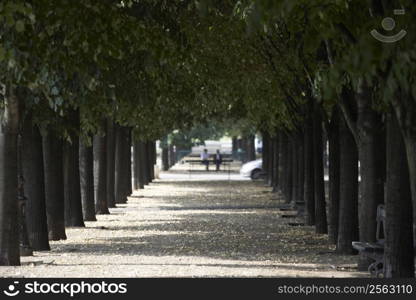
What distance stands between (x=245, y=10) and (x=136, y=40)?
59.4 inches

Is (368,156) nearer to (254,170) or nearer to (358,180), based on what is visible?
(358,180)

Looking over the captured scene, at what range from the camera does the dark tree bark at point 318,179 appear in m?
25.5

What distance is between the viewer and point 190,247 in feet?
72.3

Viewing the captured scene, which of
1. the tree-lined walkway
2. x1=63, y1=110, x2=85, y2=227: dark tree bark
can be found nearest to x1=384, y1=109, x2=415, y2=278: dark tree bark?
the tree-lined walkway

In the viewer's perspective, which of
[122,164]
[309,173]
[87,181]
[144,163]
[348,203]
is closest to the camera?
[348,203]

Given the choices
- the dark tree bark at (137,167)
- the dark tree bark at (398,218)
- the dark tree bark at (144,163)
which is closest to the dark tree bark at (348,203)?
the dark tree bark at (398,218)

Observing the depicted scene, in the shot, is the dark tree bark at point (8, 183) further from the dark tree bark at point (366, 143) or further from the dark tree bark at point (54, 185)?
the dark tree bark at point (54, 185)

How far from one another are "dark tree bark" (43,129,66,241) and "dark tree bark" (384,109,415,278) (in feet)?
34.0

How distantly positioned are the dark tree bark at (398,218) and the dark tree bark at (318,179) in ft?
30.7

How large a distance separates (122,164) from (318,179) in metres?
16.2

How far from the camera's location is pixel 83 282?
14047mm

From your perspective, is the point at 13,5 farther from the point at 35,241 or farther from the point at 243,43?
the point at 243,43

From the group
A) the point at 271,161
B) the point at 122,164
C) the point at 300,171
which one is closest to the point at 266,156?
the point at 271,161

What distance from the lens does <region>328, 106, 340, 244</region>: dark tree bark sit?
2297 cm
